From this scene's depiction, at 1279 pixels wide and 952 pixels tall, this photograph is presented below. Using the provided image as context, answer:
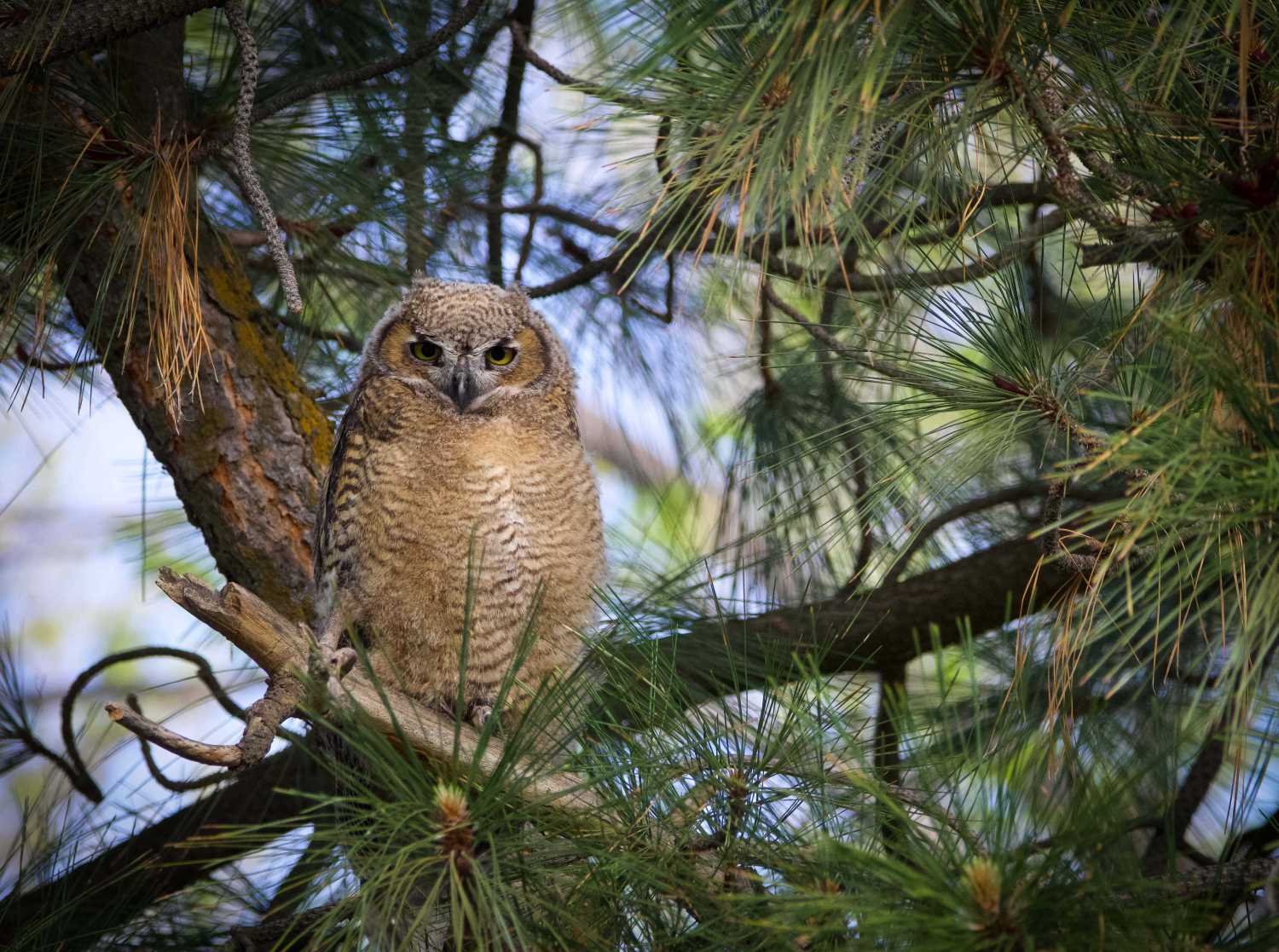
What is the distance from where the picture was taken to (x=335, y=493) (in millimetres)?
2838

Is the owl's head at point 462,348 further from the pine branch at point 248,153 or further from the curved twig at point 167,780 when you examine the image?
the curved twig at point 167,780

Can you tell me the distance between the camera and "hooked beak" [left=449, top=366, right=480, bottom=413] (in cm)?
288

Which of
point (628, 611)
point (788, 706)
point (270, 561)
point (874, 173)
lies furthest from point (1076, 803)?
point (270, 561)

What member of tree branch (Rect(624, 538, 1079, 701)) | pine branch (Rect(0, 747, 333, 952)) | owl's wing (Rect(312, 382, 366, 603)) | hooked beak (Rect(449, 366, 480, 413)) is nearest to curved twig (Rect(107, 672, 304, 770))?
pine branch (Rect(0, 747, 333, 952))

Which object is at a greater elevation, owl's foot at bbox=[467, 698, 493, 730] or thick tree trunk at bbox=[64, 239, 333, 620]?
thick tree trunk at bbox=[64, 239, 333, 620]

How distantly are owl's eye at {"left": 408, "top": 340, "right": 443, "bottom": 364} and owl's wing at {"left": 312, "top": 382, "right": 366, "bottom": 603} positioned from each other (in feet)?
0.54

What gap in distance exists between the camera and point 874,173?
2180 millimetres

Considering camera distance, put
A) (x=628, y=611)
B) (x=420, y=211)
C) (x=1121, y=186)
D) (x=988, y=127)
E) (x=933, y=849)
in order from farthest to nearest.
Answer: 1. (x=420, y=211)
2. (x=628, y=611)
3. (x=988, y=127)
4. (x=1121, y=186)
5. (x=933, y=849)

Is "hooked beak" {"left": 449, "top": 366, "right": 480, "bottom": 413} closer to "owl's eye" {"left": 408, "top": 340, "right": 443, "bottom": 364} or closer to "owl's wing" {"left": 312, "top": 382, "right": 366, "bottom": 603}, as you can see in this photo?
"owl's eye" {"left": 408, "top": 340, "right": 443, "bottom": 364}

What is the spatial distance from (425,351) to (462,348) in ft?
0.37

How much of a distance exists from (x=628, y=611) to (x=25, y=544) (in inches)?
302

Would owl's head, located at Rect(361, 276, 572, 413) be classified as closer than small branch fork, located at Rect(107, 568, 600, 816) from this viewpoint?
No

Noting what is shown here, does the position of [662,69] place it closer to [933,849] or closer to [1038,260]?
[933,849]

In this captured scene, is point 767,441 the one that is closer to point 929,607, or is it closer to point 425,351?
point 929,607
